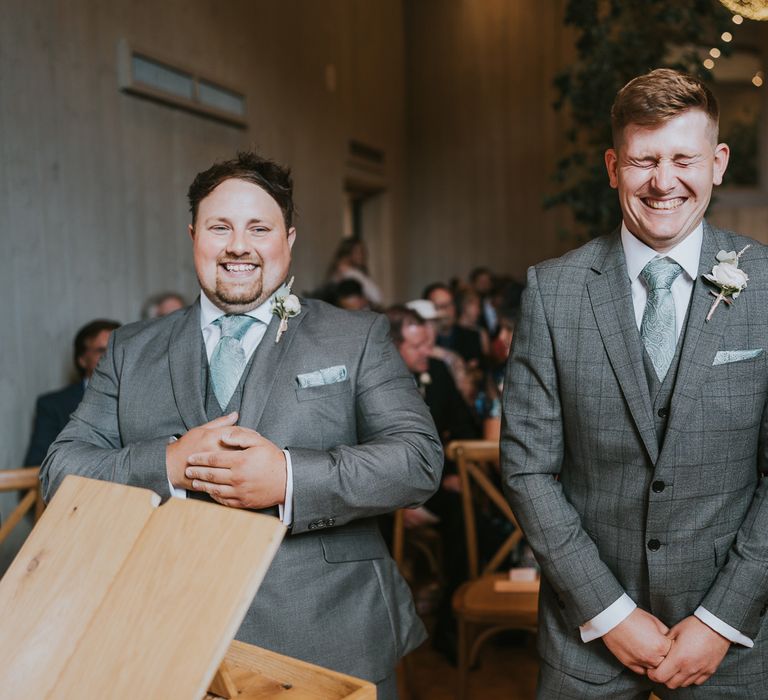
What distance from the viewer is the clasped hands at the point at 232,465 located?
5.04 ft

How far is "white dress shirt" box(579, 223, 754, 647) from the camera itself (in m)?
1.54

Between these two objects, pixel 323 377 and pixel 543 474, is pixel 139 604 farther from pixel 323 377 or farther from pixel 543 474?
pixel 543 474

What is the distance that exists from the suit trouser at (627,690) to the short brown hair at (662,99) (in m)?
1.03

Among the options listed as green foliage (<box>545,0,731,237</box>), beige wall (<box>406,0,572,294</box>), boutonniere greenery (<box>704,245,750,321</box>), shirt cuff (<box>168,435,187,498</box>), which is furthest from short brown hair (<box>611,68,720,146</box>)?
beige wall (<box>406,0,572,294</box>)

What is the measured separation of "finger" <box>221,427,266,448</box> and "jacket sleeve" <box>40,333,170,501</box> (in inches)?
7.2

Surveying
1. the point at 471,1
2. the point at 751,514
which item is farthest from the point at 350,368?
the point at 471,1

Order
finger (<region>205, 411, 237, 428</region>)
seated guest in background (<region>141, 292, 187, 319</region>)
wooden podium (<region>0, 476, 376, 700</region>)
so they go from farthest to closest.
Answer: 1. seated guest in background (<region>141, 292, 187, 319</region>)
2. finger (<region>205, 411, 237, 428</region>)
3. wooden podium (<region>0, 476, 376, 700</region>)

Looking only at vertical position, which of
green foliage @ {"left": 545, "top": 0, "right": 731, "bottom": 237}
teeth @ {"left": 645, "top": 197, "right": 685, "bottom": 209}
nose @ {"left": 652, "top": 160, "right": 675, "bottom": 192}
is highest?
green foliage @ {"left": 545, "top": 0, "right": 731, "bottom": 237}

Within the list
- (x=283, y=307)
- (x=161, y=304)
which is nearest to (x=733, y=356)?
(x=283, y=307)

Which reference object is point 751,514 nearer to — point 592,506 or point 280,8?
point 592,506

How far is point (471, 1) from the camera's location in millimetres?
11125

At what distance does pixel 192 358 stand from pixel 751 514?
1.15m

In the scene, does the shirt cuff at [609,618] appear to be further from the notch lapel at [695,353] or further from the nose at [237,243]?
the nose at [237,243]

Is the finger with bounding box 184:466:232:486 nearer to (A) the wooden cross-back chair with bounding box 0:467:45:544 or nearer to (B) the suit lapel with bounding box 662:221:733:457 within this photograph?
(B) the suit lapel with bounding box 662:221:733:457
